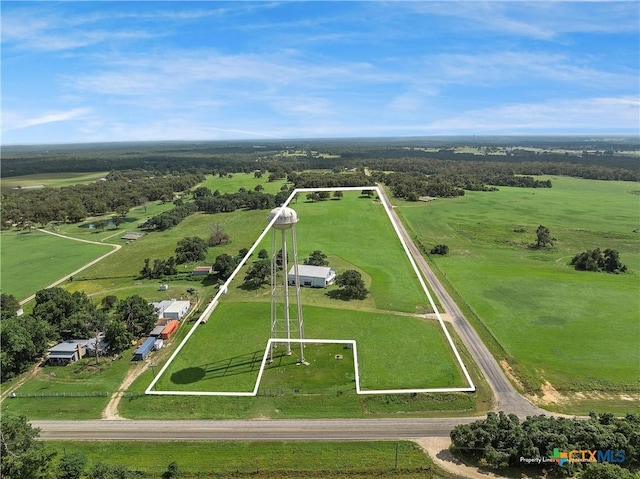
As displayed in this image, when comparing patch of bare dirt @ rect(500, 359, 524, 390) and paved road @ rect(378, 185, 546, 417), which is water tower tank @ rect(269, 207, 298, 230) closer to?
paved road @ rect(378, 185, 546, 417)

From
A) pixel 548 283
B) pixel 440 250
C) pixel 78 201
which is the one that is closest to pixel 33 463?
pixel 548 283

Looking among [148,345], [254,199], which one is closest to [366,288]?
[148,345]

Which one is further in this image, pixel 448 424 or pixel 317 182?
pixel 317 182

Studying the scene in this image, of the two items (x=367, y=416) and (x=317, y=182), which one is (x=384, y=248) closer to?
(x=367, y=416)

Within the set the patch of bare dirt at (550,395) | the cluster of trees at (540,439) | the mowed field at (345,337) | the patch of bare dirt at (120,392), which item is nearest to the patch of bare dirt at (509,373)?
the patch of bare dirt at (550,395)

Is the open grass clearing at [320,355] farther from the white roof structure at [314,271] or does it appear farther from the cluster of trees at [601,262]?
the cluster of trees at [601,262]

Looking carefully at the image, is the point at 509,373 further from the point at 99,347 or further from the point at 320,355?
the point at 99,347
